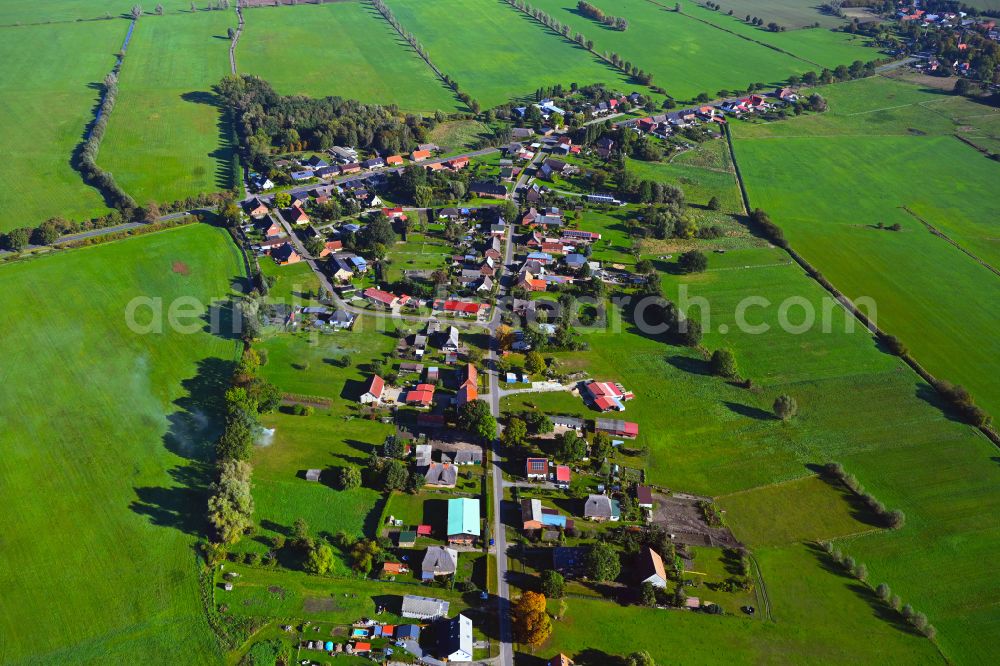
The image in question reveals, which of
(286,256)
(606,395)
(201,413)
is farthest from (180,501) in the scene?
(606,395)

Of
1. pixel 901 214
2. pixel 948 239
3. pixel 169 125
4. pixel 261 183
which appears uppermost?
pixel 901 214

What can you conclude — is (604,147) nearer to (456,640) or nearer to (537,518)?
(537,518)

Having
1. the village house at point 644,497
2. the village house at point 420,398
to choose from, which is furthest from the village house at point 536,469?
the village house at point 420,398

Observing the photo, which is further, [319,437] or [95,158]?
[95,158]

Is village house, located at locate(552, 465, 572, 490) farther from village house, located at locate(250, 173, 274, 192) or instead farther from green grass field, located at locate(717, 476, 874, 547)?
village house, located at locate(250, 173, 274, 192)

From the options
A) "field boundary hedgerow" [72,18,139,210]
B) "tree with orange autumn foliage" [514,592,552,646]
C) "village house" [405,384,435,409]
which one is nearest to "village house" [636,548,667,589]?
"tree with orange autumn foliage" [514,592,552,646]

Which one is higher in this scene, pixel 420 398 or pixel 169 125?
pixel 169 125
